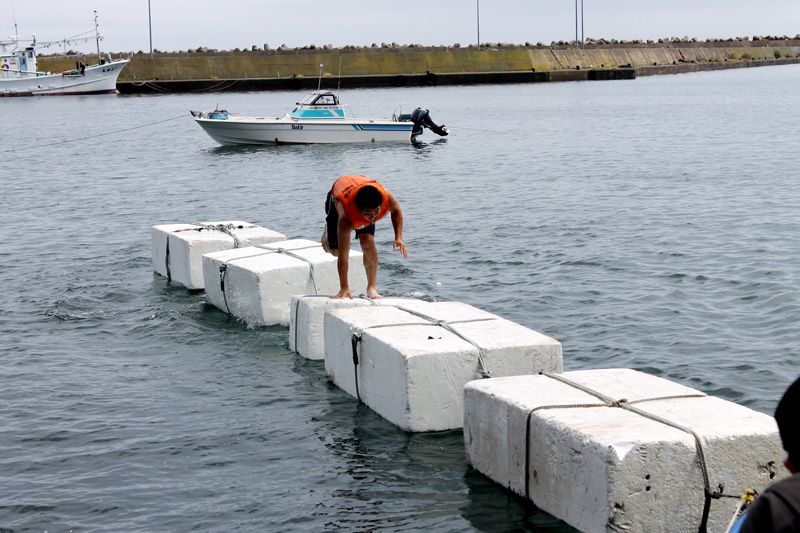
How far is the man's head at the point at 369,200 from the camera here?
8555 mm

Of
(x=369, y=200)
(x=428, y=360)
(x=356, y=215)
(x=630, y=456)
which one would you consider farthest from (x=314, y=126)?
(x=630, y=456)

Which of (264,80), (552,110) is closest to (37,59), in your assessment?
(264,80)

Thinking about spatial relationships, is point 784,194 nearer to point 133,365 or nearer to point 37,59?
point 133,365

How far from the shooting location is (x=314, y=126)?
130ft

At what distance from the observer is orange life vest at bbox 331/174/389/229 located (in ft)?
28.3

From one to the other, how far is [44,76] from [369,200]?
320 feet

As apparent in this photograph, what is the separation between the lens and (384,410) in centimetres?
750

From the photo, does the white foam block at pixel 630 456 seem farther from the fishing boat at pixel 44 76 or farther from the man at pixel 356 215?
the fishing boat at pixel 44 76

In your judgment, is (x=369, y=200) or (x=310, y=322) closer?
(x=369, y=200)

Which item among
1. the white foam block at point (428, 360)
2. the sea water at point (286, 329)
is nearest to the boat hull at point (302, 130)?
the sea water at point (286, 329)

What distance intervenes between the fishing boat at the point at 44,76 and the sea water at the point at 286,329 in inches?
2535

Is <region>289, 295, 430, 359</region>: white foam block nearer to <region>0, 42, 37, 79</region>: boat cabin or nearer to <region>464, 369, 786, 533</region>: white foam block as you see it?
<region>464, 369, 786, 533</region>: white foam block

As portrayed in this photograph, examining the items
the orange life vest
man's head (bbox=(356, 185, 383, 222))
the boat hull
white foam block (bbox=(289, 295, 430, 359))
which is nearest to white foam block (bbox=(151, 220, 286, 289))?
white foam block (bbox=(289, 295, 430, 359))

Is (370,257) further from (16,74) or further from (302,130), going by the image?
(16,74)
